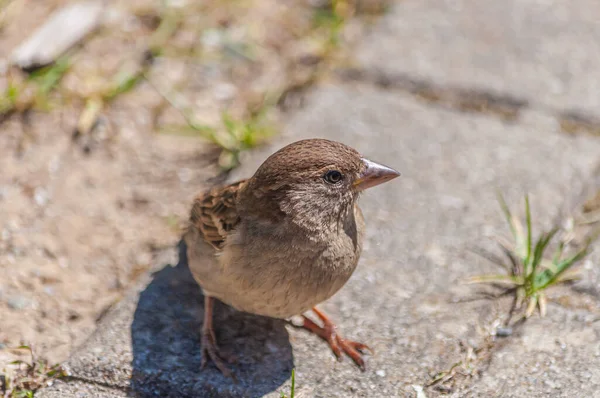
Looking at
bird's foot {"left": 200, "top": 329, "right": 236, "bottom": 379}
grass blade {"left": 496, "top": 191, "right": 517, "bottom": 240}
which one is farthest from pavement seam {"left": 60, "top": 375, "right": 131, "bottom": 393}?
grass blade {"left": 496, "top": 191, "right": 517, "bottom": 240}

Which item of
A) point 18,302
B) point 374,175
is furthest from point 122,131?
point 374,175

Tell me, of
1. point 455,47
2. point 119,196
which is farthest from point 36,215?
point 455,47

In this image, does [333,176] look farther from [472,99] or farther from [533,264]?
[472,99]

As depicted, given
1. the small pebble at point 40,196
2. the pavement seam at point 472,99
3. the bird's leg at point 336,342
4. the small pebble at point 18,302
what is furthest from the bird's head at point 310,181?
the pavement seam at point 472,99

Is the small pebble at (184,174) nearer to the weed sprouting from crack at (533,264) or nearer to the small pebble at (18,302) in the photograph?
the small pebble at (18,302)

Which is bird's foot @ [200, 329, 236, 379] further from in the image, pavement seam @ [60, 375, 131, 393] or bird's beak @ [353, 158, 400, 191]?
bird's beak @ [353, 158, 400, 191]

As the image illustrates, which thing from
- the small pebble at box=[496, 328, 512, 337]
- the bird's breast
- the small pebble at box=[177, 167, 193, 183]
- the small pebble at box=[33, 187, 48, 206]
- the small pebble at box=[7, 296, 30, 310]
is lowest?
the small pebble at box=[33, 187, 48, 206]

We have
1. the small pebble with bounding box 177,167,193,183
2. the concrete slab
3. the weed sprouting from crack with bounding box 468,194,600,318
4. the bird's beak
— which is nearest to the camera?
the bird's beak
